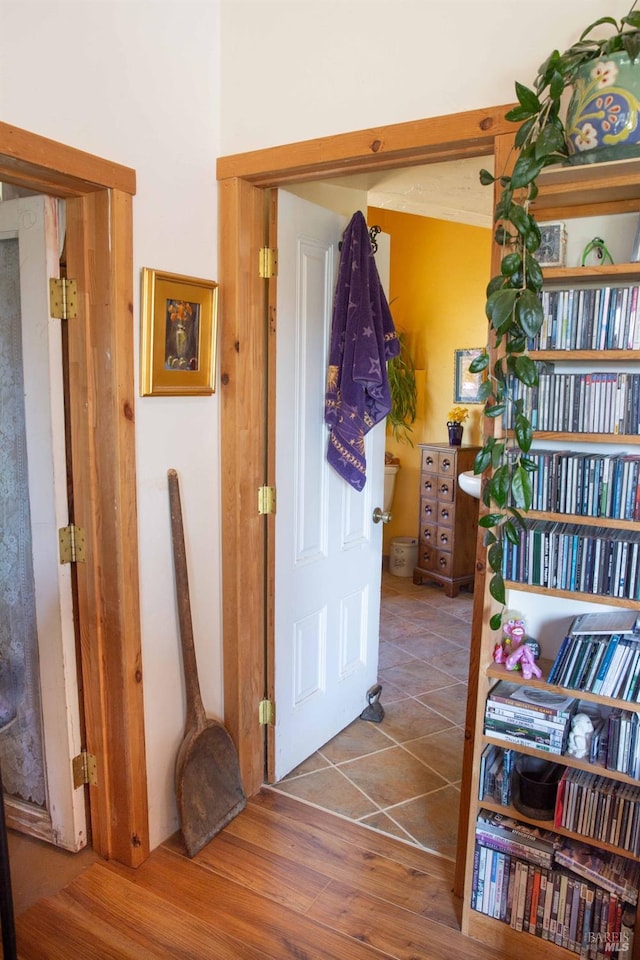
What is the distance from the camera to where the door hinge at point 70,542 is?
6.64 ft

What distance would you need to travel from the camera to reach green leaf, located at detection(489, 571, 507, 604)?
1649 mm

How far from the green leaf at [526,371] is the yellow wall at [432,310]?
3491 millimetres

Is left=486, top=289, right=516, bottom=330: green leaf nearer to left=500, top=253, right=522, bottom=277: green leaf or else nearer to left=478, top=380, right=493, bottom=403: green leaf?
left=500, top=253, right=522, bottom=277: green leaf

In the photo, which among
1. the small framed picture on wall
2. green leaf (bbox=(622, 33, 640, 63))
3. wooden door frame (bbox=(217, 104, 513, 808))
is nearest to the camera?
green leaf (bbox=(622, 33, 640, 63))

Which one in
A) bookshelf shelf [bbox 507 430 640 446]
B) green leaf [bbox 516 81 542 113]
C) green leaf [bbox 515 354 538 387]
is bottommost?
bookshelf shelf [bbox 507 430 640 446]

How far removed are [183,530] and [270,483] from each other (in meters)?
0.37

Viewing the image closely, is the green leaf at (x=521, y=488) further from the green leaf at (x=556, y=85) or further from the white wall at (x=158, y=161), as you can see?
the white wall at (x=158, y=161)

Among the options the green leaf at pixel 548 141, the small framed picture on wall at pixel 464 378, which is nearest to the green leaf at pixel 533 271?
the green leaf at pixel 548 141

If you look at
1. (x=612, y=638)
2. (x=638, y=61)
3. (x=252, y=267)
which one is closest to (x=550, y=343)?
(x=638, y=61)

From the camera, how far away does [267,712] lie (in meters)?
2.52

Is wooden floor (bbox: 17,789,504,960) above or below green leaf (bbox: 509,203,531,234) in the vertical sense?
below

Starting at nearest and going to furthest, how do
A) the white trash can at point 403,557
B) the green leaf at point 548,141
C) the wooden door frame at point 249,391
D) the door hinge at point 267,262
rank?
the green leaf at point 548,141 < the wooden door frame at point 249,391 < the door hinge at point 267,262 < the white trash can at point 403,557

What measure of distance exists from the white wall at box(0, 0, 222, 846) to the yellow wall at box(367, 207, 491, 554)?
315 cm

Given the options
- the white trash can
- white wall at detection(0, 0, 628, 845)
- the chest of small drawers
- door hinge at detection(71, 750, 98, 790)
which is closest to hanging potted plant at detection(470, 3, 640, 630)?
white wall at detection(0, 0, 628, 845)
